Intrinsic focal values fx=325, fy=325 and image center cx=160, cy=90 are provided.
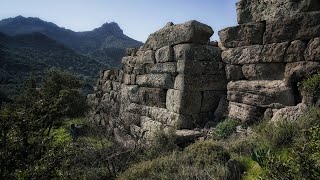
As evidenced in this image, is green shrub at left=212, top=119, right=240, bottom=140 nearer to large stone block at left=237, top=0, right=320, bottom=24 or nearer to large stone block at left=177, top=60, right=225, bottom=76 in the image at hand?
large stone block at left=177, top=60, right=225, bottom=76

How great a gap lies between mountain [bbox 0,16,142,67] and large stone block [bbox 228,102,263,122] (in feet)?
250

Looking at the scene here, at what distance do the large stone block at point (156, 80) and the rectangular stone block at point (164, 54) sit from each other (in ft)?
1.66

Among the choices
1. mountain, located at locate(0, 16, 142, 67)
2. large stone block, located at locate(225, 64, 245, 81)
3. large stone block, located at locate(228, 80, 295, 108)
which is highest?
mountain, located at locate(0, 16, 142, 67)

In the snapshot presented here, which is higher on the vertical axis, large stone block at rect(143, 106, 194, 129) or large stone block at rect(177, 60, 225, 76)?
large stone block at rect(177, 60, 225, 76)

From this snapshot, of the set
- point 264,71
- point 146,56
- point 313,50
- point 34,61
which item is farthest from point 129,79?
point 34,61

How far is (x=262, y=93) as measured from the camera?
8172 mm

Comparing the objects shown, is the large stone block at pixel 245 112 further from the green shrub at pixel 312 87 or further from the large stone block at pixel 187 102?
the green shrub at pixel 312 87

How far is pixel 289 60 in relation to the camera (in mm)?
7754

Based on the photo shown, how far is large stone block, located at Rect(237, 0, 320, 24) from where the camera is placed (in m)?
7.52

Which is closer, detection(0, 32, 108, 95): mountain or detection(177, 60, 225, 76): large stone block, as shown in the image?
detection(177, 60, 225, 76): large stone block

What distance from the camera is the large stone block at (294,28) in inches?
289

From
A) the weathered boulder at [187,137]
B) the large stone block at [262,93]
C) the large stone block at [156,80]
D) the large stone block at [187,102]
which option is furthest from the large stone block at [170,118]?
the large stone block at [262,93]

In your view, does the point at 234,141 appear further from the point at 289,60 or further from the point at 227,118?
the point at 289,60

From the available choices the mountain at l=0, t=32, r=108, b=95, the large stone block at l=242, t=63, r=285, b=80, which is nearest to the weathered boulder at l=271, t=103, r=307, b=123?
the large stone block at l=242, t=63, r=285, b=80
